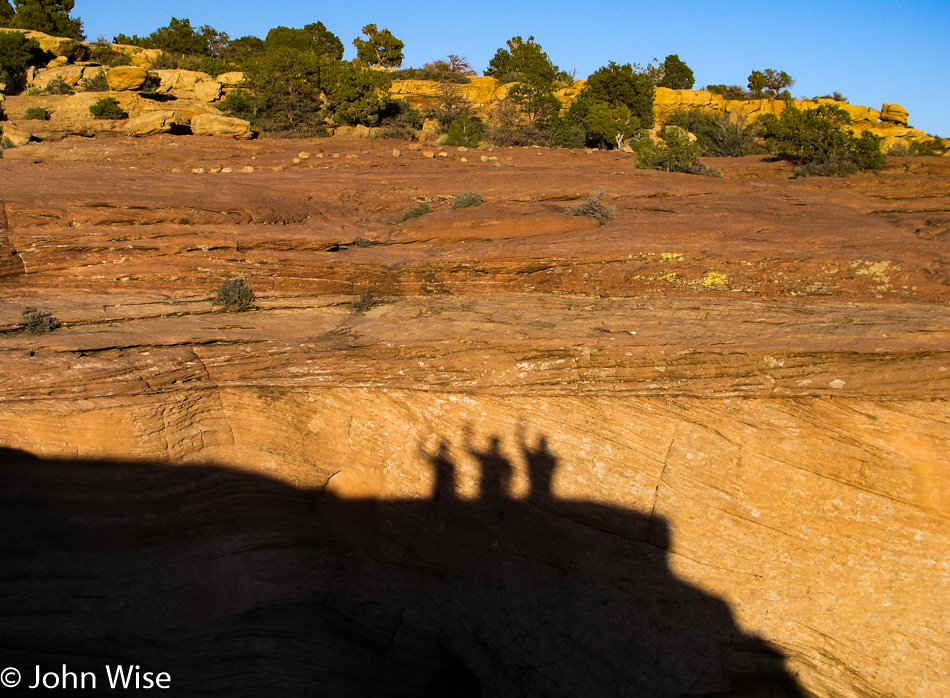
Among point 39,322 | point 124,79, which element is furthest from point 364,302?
point 124,79

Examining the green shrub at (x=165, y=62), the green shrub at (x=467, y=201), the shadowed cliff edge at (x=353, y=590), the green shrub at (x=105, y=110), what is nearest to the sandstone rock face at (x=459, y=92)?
the green shrub at (x=165, y=62)

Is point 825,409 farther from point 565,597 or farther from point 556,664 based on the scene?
point 556,664

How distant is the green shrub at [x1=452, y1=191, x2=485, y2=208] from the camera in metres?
13.8

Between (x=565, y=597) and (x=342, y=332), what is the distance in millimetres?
3987

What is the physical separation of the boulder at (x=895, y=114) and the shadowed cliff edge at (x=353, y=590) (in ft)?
134

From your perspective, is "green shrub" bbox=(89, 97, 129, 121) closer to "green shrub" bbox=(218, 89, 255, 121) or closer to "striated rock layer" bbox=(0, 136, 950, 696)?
"green shrub" bbox=(218, 89, 255, 121)

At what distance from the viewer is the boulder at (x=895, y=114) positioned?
120 ft

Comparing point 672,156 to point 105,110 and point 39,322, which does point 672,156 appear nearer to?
point 39,322

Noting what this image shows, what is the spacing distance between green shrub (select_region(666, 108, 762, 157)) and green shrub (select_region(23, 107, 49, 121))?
26990 mm

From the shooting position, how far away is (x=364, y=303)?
29.3ft

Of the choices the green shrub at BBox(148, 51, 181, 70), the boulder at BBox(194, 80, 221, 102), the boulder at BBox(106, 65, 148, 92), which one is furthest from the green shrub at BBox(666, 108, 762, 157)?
the green shrub at BBox(148, 51, 181, 70)

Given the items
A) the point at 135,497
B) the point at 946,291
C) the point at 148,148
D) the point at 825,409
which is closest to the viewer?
the point at 825,409

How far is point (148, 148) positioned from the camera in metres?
21.1

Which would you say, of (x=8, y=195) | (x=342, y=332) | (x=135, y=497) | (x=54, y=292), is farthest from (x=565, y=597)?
(x=8, y=195)
